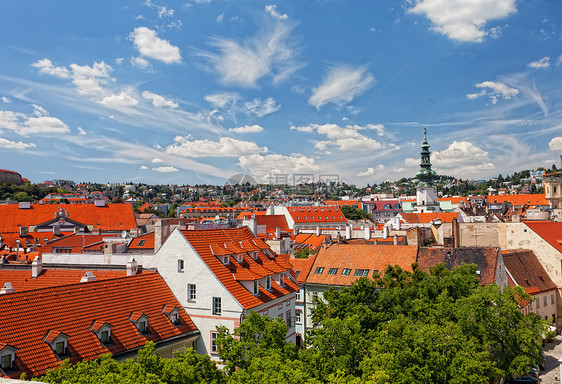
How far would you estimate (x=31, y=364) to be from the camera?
65.2ft

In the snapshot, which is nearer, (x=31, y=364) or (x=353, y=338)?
(x=31, y=364)

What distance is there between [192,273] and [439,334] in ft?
56.2

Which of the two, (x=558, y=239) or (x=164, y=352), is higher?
(x=558, y=239)

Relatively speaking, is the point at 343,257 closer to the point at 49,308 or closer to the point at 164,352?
the point at 164,352

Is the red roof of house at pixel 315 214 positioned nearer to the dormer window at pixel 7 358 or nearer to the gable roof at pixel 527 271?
the gable roof at pixel 527 271

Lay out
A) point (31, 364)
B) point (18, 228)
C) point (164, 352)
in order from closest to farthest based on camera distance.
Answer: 1. point (31, 364)
2. point (164, 352)
3. point (18, 228)

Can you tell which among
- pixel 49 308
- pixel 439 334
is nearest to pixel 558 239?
pixel 439 334

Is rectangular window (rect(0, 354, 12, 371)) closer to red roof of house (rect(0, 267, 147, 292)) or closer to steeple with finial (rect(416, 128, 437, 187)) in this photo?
red roof of house (rect(0, 267, 147, 292))

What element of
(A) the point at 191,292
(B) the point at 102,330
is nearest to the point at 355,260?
(A) the point at 191,292

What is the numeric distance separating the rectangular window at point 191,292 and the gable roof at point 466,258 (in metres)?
23.2

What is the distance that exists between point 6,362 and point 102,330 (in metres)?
5.09

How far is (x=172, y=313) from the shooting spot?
1137 inches

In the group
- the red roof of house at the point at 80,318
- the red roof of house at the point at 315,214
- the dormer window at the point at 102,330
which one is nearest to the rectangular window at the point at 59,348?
the red roof of house at the point at 80,318

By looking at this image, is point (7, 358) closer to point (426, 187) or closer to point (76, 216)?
point (76, 216)
